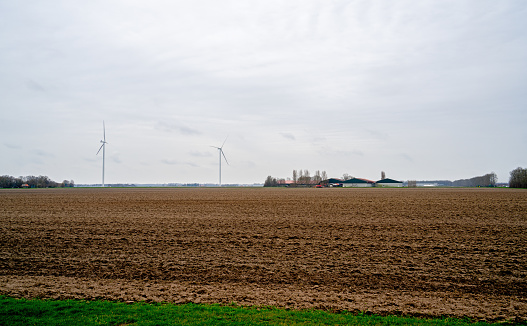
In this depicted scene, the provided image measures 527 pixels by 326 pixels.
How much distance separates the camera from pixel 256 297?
1106cm

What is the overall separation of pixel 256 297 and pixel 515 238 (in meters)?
17.7

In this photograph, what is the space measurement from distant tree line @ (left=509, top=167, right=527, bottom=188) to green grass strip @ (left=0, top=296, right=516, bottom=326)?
168 m

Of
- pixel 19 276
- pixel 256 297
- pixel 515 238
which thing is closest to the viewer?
pixel 256 297

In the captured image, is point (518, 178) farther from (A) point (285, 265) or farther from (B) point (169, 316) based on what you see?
(B) point (169, 316)

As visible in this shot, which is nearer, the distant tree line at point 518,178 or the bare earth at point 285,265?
the bare earth at point 285,265

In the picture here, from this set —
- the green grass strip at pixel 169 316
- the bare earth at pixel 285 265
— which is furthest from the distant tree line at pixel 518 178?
the green grass strip at pixel 169 316

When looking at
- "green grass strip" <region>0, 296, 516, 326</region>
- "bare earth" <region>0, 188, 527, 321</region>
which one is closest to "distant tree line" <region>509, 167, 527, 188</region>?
"bare earth" <region>0, 188, 527, 321</region>

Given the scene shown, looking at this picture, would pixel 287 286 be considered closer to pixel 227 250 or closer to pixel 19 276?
pixel 227 250

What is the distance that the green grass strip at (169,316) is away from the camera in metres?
8.73

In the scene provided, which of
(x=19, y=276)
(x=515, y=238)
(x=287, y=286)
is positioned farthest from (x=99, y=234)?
(x=515, y=238)

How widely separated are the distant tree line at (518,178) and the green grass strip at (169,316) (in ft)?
550

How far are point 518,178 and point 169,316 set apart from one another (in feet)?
596

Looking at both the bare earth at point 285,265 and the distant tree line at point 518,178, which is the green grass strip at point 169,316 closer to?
the bare earth at point 285,265

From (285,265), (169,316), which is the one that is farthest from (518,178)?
(169,316)
